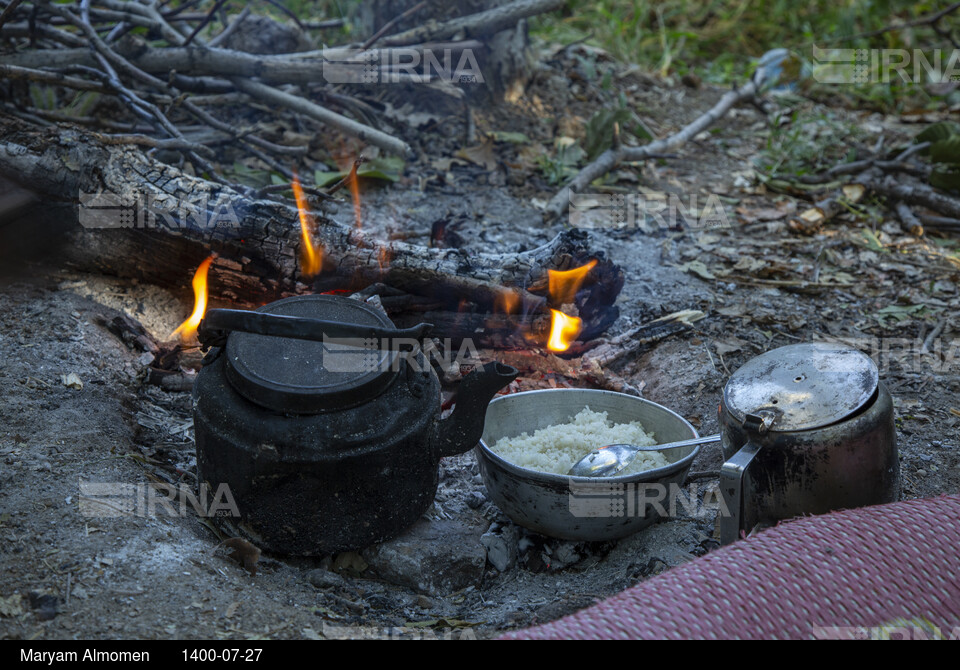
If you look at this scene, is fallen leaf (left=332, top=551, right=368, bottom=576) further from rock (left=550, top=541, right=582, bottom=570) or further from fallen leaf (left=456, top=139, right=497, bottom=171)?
fallen leaf (left=456, top=139, right=497, bottom=171)

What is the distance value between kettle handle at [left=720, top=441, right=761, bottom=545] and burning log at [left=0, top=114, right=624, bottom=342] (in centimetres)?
146

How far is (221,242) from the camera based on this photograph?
10.7 ft

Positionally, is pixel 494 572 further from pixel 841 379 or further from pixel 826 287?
pixel 826 287

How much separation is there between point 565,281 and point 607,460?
1139mm

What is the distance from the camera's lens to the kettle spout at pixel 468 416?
2.32 m

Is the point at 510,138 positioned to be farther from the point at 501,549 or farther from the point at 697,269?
the point at 501,549

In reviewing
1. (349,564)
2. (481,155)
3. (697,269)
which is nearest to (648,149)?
(481,155)

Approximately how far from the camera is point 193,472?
107 inches

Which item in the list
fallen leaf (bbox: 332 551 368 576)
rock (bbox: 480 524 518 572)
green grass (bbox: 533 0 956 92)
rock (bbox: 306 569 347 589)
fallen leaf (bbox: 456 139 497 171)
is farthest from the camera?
green grass (bbox: 533 0 956 92)

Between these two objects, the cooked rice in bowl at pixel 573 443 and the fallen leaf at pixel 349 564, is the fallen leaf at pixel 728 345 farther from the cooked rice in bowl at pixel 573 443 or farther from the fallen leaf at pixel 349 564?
the fallen leaf at pixel 349 564

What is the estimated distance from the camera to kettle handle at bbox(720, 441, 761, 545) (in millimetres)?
2070

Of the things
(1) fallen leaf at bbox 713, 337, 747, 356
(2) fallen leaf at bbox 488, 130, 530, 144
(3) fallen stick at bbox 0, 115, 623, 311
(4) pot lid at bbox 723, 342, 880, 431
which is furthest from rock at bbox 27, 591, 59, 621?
(2) fallen leaf at bbox 488, 130, 530, 144

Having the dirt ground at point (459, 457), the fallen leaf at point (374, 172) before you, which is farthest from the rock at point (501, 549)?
the fallen leaf at point (374, 172)

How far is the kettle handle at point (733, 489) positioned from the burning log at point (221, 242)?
57.5 inches
